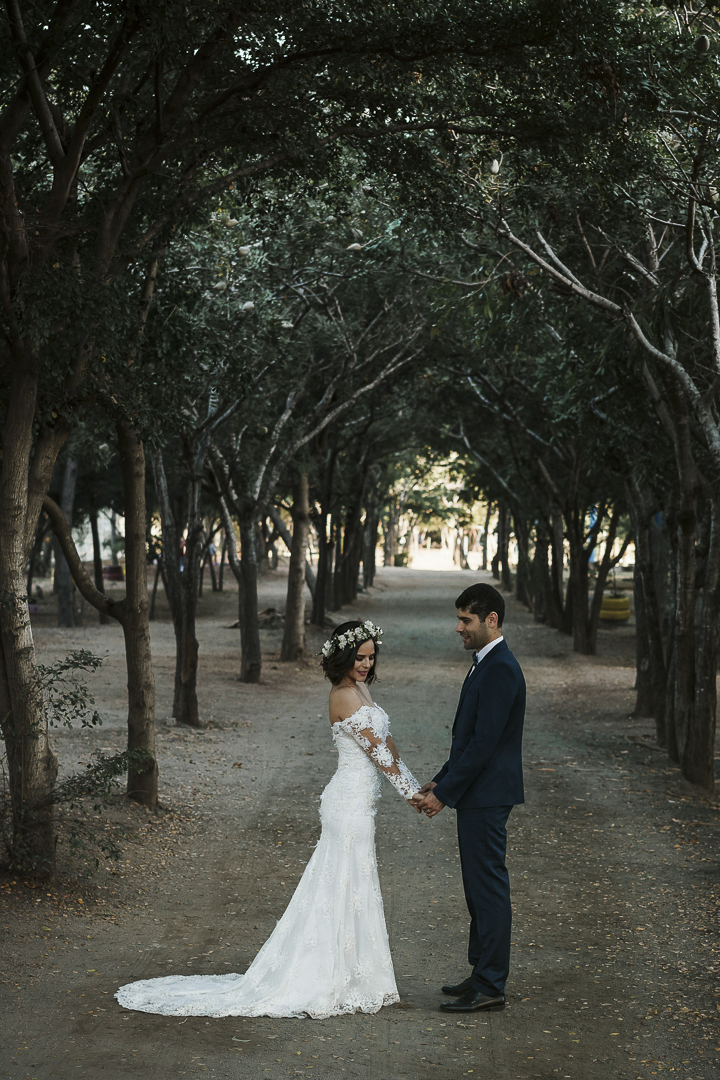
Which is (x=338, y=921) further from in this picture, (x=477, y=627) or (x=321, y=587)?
(x=321, y=587)

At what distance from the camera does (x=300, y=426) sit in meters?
20.5

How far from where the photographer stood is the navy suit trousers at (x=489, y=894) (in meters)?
5.25

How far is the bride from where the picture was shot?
518 centimetres

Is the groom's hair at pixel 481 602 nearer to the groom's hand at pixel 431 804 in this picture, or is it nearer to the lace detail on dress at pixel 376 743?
the lace detail on dress at pixel 376 743

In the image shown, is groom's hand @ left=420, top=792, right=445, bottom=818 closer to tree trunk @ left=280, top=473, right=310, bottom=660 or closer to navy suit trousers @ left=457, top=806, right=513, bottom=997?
navy suit trousers @ left=457, top=806, right=513, bottom=997

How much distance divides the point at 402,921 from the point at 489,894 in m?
1.85

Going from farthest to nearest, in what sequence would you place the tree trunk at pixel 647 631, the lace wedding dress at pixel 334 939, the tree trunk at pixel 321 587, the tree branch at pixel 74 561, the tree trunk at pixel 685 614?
the tree trunk at pixel 321 587
the tree trunk at pixel 647 631
the tree trunk at pixel 685 614
the tree branch at pixel 74 561
the lace wedding dress at pixel 334 939

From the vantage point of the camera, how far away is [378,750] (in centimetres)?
552

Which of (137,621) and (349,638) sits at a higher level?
(349,638)

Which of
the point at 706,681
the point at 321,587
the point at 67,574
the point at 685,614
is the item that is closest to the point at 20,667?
the point at 706,681

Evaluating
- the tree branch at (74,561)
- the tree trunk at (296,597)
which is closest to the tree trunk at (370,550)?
the tree trunk at (296,597)

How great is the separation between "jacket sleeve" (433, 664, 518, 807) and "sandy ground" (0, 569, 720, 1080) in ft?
3.52

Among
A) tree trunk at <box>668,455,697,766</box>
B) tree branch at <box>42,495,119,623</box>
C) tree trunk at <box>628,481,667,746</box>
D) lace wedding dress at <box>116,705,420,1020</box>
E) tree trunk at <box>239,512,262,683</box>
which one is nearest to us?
lace wedding dress at <box>116,705,420,1020</box>

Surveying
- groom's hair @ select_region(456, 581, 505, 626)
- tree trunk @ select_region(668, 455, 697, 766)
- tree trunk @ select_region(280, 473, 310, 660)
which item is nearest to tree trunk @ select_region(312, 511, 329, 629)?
tree trunk @ select_region(280, 473, 310, 660)
